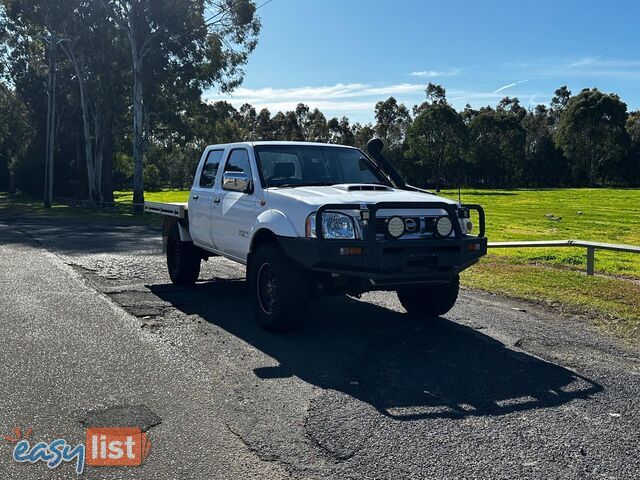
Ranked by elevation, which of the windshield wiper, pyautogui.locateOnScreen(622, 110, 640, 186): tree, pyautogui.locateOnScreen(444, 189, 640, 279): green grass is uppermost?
pyautogui.locateOnScreen(622, 110, 640, 186): tree

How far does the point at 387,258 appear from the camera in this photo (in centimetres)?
599

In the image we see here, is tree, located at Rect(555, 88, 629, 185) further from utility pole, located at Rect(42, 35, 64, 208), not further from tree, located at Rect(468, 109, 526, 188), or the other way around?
utility pole, located at Rect(42, 35, 64, 208)

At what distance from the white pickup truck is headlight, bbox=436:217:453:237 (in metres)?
0.01

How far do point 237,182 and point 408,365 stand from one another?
3147mm

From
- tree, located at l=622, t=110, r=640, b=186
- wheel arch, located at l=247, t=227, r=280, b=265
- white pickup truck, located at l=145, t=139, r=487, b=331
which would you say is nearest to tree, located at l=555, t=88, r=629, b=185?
tree, located at l=622, t=110, r=640, b=186

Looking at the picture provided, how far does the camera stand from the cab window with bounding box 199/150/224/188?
8.75 metres

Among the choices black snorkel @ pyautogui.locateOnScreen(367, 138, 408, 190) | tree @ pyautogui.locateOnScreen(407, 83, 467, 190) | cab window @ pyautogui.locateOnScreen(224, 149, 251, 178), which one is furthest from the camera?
tree @ pyautogui.locateOnScreen(407, 83, 467, 190)

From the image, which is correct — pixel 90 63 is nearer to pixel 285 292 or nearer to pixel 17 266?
pixel 17 266

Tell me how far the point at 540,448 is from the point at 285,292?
3123 millimetres

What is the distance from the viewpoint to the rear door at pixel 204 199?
8.58 meters

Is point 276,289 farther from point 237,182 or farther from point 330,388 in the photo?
point 330,388

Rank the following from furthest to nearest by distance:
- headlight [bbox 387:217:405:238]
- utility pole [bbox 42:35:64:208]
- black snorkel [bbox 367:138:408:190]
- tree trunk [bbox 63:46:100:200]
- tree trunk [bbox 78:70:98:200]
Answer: tree trunk [bbox 78:70:98:200] < tree trunk [bbox 63:46:100:200] < utility pole [bbox 42:35:64:208] < black snorkel [bbox 367:138:408:190] < headlight [bbox 387:217:405:238]

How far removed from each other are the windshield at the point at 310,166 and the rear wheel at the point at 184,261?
244 cm

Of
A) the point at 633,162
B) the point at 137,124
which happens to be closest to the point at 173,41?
the point at 137,124
